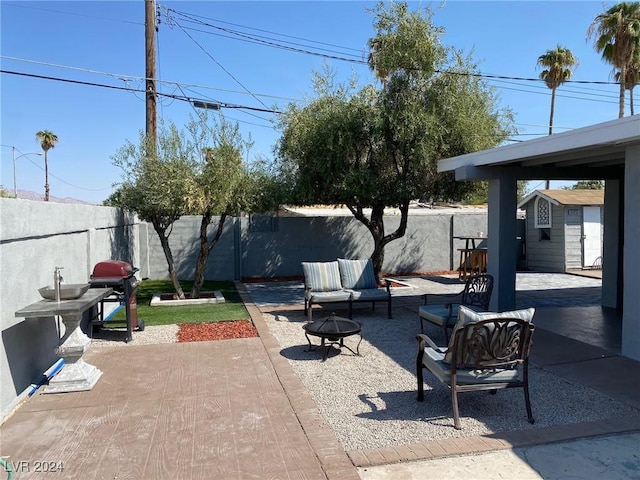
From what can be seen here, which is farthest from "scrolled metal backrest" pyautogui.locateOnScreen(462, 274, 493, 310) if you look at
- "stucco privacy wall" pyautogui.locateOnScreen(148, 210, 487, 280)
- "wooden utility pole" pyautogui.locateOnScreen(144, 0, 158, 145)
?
"wooden utility pole" pyautogui.locateOnScreen(144, 0, 158, 145)

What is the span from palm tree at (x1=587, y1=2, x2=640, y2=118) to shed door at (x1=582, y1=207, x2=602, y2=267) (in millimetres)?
6107

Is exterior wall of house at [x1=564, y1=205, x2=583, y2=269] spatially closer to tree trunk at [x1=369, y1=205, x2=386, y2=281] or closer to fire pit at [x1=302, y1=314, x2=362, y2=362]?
tree trunk at [x1=369, y1=205, x2=386, y2=281]

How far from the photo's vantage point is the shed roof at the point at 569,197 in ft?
55.0

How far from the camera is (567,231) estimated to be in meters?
16.8

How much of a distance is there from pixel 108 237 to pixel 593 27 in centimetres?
1935

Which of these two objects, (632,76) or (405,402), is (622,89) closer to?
(632,76)

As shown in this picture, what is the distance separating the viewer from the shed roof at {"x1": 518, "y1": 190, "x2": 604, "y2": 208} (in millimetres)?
16766

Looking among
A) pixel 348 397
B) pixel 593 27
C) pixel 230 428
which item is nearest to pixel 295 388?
pixel 348 397

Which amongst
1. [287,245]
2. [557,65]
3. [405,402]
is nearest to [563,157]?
[405,402]

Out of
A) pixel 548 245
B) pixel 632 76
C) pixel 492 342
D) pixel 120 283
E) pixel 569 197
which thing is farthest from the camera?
pixel 632 76

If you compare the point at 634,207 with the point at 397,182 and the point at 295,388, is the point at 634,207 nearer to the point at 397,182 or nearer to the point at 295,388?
the point at 295,388

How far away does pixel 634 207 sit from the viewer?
20.4ft

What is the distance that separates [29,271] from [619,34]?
21.0m

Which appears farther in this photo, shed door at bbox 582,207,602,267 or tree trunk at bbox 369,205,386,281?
shed door at bbox 582,207,602,267
